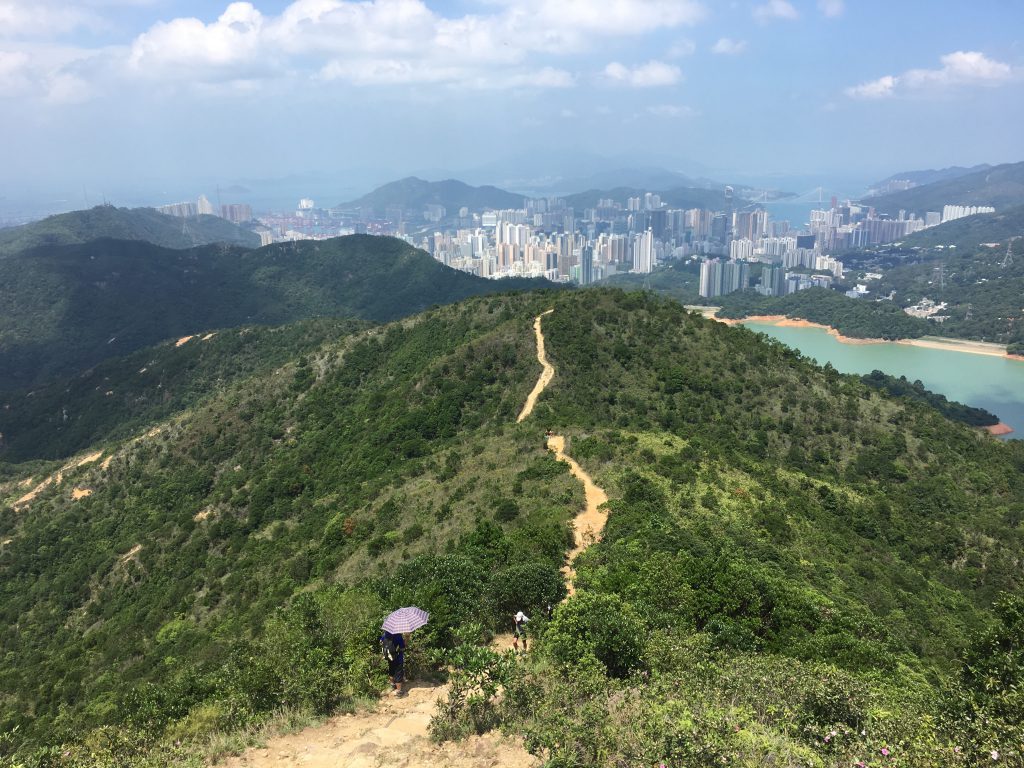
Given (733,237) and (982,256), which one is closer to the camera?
(982,256)

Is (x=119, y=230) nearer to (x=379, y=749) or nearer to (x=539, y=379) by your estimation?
(x=539, y=379)

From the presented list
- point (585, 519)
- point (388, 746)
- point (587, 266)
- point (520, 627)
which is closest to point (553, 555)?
point (585, 519)

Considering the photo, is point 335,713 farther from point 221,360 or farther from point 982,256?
point 982,256

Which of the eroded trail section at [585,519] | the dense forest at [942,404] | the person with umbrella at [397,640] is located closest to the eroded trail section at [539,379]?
the eroded trail section at [585,519]

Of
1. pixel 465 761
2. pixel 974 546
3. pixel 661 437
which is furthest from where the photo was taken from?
pixel 661 437

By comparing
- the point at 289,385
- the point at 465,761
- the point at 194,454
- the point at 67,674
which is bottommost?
the point at 67,674

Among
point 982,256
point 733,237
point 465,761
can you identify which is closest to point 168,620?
point 465,761
